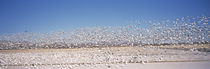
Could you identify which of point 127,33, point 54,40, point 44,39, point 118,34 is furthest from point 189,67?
point 44,39

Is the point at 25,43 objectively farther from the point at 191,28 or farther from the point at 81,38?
the point at 191,28

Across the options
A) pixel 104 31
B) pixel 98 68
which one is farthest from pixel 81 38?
pixel 98 68

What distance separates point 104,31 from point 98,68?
52.2 feet

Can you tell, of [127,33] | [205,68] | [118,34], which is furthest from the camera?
[118,34]

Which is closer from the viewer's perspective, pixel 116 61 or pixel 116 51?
pixel 116 61

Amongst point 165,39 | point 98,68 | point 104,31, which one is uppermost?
point 104,31

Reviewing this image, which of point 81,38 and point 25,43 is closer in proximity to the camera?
point 81,38

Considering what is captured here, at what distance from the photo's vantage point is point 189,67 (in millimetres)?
6551

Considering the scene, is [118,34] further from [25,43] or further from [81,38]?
[25,43]

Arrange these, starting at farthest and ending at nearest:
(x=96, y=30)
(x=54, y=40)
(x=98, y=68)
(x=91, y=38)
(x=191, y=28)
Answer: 1. (x=54, y=40)
2. (x=91, y=38)
3. (x=96, y=30)
4. (x=191, y=28)
5. (x=98, y=68)

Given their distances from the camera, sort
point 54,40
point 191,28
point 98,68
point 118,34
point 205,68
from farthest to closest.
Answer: point 54,40 → point 118,34 → point 191,28 → point 98,68 → point 205,68

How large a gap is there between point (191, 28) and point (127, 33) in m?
7.85

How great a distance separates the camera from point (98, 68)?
7.16m

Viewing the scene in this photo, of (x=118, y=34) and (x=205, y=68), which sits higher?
(x=118, y=34)
